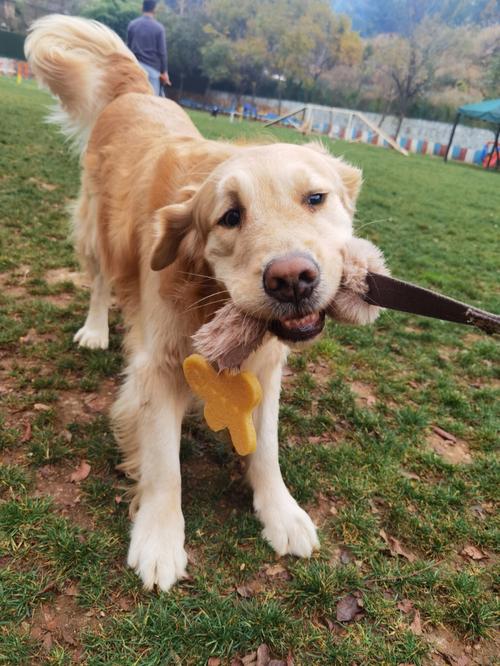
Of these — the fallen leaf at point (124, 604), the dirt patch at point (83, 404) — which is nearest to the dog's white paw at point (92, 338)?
the dirt patch at point (83, 404)

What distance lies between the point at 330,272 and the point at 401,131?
184 feet

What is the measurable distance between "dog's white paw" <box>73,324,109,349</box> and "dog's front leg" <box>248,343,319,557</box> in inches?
66.6

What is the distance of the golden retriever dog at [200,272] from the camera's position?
1.90 m

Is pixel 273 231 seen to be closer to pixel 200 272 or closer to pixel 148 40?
pixel 200 272

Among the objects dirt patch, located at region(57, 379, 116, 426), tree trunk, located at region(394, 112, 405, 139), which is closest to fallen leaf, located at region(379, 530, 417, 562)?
dirt patch, located at region(57, 379, 116, 426)

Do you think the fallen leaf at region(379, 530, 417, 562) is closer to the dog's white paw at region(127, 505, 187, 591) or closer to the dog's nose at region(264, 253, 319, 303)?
the dog's white paw at region(127, 505, 187, 591)

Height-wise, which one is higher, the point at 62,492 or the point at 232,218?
the point at 232,218

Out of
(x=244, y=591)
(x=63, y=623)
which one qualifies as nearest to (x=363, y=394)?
(x=244, y=591)

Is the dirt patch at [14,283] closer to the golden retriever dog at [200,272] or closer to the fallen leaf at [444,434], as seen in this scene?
the golden retriever dog at [200,272]

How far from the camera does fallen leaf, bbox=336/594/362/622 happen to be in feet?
6.83

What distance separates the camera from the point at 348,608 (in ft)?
6.97

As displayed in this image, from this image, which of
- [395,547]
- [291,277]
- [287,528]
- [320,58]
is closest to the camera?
[291,277]

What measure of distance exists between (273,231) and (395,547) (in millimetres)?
1665

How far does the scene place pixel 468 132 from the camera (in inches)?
1742
